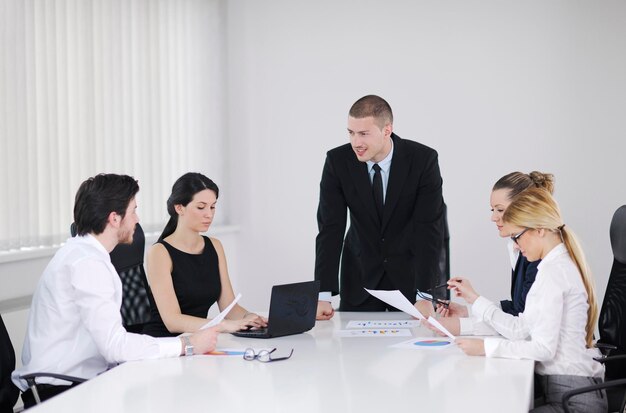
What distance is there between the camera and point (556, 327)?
8.85 ft

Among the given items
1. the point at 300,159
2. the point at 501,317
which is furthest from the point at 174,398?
the point at 300,159

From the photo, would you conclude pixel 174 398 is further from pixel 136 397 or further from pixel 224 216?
pixel 224 216

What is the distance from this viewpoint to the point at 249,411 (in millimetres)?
2137

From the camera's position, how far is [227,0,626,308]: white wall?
5.92 m

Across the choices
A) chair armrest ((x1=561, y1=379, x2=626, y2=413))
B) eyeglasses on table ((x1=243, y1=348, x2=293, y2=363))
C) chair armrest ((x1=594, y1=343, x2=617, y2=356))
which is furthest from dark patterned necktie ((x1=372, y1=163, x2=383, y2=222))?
chair armrest ((x1=561, y1=379, x2=626, y2=413))

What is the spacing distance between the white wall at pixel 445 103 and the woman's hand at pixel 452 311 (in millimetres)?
2757

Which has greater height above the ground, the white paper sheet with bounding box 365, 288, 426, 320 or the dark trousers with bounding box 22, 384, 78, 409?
the white paper sheet with bounding box 365, 288, 426, 320

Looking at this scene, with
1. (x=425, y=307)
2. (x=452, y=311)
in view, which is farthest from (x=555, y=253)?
(x=425, y=307)

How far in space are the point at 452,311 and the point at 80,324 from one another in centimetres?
151

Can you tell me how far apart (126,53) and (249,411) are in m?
3.93

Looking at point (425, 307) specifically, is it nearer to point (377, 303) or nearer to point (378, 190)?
point (377, 303)

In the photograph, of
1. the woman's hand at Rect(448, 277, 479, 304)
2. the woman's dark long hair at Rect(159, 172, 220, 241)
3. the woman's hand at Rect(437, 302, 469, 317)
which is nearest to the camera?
the woman's hand at Rect(448, 277, 479, 304)

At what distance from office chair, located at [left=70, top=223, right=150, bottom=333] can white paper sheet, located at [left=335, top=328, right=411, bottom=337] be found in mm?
996

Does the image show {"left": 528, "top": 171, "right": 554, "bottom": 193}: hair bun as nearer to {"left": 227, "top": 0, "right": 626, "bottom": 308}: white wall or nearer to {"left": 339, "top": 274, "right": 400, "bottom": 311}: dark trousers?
{"left": 339, "top": 274, "right": 400, "bottom": 311}: dark trousers
